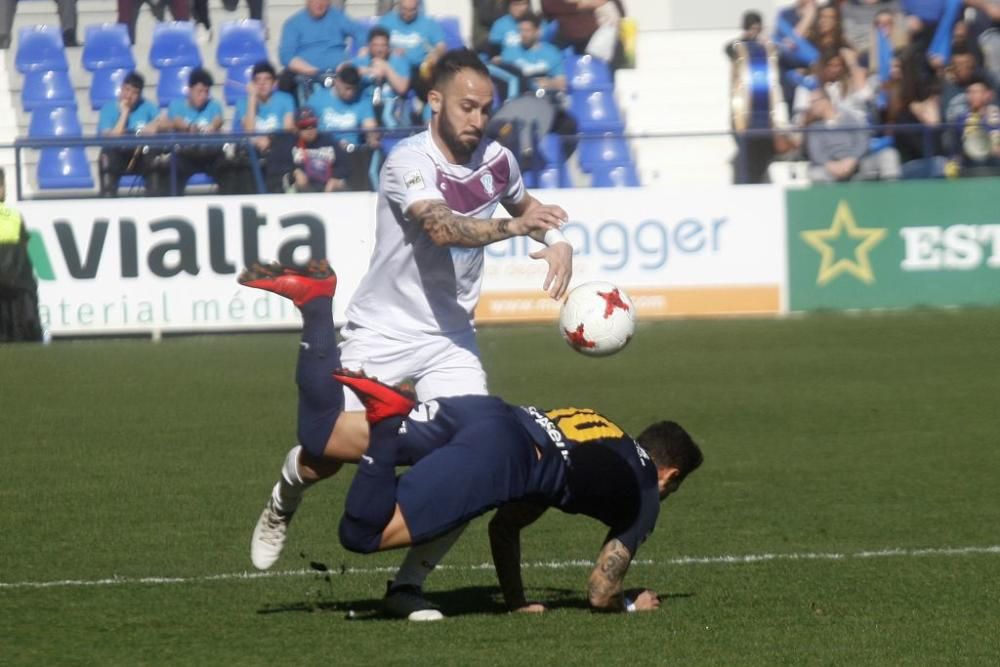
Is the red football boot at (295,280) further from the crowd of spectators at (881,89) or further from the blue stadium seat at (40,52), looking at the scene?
the blue stadium seat at (40,52)

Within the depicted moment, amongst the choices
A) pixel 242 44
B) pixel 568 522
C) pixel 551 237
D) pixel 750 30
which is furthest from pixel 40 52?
pixel 551 237

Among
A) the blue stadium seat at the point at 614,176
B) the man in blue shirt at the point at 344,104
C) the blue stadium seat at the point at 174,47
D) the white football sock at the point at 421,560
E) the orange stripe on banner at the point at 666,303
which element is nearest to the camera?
the white football sock at the point at 421,560

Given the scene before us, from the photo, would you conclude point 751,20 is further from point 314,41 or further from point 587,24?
point 314,41

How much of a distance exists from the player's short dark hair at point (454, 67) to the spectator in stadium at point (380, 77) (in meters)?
13.6

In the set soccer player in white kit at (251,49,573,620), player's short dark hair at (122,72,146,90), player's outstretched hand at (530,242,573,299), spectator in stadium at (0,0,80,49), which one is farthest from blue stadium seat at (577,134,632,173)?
player's outstretched hand at (530,242,573,299)

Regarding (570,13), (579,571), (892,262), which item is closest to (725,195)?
(892,262)

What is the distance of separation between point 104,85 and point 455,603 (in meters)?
16.4

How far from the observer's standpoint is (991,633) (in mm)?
6133

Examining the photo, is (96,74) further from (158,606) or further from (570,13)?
(158,606)

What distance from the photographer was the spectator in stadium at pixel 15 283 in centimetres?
1788

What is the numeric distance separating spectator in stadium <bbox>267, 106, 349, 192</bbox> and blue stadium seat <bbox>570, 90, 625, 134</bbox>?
3.76 meters

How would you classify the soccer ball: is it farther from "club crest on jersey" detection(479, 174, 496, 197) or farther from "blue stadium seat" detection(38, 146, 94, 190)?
"blue stadium seat" detection(38, 146, 94, 190)

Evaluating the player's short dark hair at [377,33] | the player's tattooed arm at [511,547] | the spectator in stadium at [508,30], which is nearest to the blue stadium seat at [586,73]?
the spectator in stadium at [508,30]

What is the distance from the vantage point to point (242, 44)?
2191 cm
